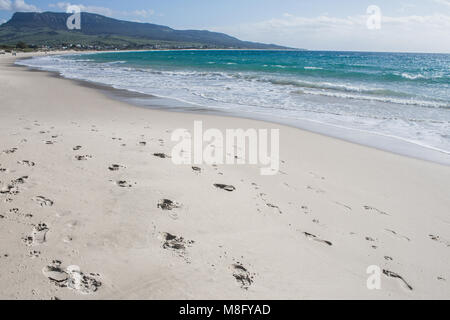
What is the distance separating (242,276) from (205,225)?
0.89 metres

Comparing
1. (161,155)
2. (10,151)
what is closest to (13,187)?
(10,151)

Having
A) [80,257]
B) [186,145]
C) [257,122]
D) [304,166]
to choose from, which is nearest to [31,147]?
[186,145]

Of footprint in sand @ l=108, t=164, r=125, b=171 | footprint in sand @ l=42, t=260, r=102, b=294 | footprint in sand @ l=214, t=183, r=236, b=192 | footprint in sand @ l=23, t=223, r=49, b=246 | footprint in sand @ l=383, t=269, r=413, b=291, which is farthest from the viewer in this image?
footprint in sand @ l=108, t=164, r=125, b=171

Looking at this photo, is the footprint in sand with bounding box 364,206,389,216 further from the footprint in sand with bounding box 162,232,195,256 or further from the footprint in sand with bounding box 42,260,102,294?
the footprint in sand with bounding box 42,260,102,294

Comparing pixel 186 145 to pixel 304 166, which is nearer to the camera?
pixel 304 166

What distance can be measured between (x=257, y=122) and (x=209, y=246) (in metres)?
7.16

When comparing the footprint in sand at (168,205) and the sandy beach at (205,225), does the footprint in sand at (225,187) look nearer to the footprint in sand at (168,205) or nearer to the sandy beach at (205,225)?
the sandy beach at (205,225)

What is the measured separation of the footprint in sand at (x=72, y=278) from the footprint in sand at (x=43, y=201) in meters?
1.15

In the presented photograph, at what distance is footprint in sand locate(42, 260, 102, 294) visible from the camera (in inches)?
97.9

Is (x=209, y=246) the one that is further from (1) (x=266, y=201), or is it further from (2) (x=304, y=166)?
(2) (x=304, y=166)

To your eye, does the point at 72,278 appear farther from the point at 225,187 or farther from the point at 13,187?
the point at 225,187

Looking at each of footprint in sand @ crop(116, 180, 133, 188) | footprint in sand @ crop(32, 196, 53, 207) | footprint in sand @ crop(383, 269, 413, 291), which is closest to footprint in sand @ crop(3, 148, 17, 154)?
footprint in sand @ crop(32, 196, 53, 207)

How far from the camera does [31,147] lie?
548 cm

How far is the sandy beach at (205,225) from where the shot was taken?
270 cm
